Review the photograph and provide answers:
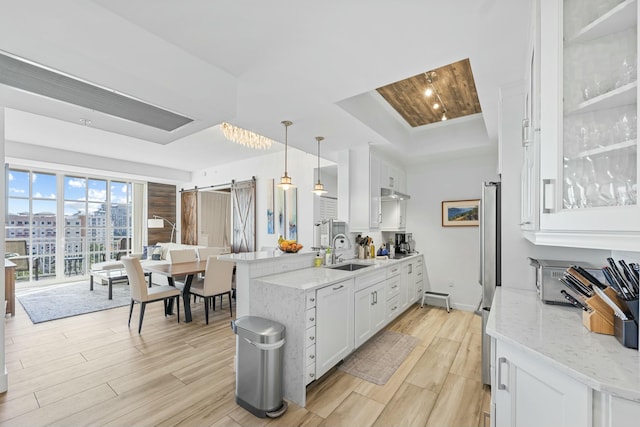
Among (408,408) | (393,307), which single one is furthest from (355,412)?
(393,307)

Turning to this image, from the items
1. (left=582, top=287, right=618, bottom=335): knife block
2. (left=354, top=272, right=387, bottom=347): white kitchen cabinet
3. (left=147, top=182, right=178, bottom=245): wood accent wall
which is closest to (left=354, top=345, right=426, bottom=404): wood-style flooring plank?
(left=354, top=272, right=387, bottom=347): white kitchen cabinet

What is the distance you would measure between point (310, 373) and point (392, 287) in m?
1.86

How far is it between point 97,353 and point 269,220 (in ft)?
11.7

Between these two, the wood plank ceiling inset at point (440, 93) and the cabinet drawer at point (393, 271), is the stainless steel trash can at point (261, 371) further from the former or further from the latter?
the wood plank ceiling inset at point (440, 93)

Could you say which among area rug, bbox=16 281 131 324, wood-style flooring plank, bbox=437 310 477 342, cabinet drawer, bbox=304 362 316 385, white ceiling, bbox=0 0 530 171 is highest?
white ceiling, bbox=0 0 530 171

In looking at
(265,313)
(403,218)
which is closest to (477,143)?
(403,218)

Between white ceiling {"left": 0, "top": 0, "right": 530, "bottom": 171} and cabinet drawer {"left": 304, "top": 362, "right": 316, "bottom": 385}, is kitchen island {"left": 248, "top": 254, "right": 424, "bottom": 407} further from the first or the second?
white ceiling {"left": 0, "top": 0, "right": 530, "bottom": 171}

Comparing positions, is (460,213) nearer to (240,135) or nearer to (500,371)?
(500,371)

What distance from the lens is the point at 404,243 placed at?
16.1ft

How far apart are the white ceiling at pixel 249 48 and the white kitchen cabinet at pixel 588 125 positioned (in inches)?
23.3

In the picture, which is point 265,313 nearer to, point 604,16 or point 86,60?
point 86,60

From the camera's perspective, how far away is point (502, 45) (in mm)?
1771

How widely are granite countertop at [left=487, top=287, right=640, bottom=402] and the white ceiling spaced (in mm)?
1638

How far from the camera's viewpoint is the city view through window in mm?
6355
